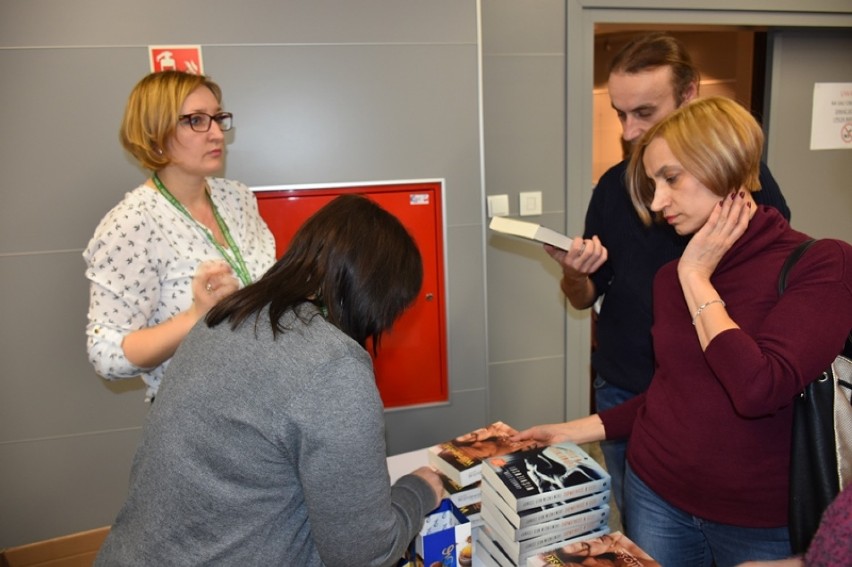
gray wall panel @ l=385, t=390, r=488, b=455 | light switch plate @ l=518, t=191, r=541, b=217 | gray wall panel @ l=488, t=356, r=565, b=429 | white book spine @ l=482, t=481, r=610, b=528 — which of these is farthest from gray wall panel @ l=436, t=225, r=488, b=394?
white book spine @ l=482, t=481, r=610, b=528

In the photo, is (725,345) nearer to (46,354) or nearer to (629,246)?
(629,246)

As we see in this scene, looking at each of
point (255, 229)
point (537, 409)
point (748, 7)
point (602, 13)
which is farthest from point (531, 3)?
point (537, 409)

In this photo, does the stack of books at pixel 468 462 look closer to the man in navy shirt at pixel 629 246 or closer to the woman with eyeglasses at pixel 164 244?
the man in navy shirt at pixel 629 246

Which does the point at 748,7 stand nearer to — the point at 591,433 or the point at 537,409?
the point at 537,409

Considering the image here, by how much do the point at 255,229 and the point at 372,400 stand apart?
1062 mm

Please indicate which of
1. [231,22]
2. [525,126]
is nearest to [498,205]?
[525,126]

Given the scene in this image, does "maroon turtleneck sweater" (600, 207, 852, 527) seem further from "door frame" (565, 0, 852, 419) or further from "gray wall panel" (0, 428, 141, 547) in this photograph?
"gray wall panel" (0, 428, 141, 547)

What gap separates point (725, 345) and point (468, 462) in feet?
1.99

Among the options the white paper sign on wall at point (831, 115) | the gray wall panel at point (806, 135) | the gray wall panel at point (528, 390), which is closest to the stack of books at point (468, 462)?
the gray wall panel at point (528, 390)

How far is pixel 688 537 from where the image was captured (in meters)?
1.20

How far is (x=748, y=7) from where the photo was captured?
9.53ft

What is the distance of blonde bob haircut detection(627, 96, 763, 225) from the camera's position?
1102 millimetres

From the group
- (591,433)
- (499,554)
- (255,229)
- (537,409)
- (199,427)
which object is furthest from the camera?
(537,409)

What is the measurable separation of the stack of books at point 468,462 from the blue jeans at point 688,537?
26cm
